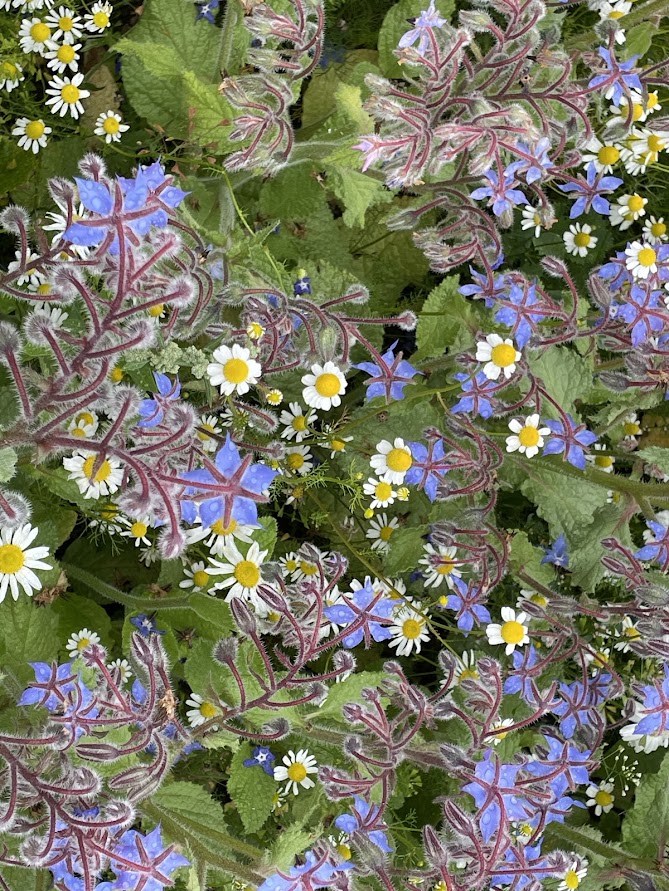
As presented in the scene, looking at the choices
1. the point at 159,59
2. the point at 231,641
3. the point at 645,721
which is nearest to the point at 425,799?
the point at 645,721

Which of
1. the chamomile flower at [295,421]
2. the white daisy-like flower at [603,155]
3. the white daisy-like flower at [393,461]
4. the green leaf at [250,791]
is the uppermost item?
the white daisy-like flower at [603,155]

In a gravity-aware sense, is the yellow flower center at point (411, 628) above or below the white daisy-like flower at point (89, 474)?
below

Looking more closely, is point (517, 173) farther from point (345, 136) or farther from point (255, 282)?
point (255, 282)

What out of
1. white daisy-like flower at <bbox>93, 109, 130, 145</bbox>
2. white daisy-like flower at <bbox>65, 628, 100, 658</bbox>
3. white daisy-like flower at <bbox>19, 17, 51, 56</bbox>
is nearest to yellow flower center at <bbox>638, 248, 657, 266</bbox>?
white daisy-like flower at <bbox>93, 109, 130, 145</bbox>

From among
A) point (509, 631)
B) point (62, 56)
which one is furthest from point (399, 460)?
point (62, 56)

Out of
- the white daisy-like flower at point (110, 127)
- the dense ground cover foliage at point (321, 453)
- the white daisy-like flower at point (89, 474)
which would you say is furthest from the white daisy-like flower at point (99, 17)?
the white daisy-like flower at point (89, 474)

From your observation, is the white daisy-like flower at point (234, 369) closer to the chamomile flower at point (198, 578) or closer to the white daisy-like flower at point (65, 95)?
the chamomile flower at point (198, 578)
